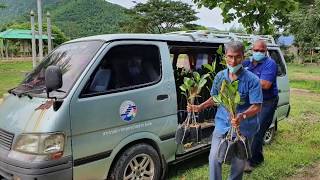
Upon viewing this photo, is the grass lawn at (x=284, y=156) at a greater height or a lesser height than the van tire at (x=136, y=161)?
lesser

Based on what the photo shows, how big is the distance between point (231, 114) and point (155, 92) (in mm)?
1335

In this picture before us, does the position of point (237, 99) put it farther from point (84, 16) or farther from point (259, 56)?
point (84, 16)

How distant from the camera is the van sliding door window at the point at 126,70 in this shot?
15.4 ft

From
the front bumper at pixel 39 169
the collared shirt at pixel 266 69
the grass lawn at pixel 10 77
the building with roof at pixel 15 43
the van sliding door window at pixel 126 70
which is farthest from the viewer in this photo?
the building with roof at pixel 15 43

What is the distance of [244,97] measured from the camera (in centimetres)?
424

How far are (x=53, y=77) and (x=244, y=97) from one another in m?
1.89

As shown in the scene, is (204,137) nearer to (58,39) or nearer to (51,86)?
(51,86)

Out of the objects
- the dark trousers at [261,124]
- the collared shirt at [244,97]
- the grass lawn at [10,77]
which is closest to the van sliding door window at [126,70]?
the collared shirt at [244,97]

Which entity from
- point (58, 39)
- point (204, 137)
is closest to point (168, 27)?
point (58, 39)

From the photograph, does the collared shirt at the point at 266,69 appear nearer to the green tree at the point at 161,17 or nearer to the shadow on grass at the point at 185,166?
the shadow on grass at the point at 185,166

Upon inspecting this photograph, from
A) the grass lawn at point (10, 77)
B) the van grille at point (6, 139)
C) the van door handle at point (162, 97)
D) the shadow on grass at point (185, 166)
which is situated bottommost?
the grass lawn at point (10, 77)

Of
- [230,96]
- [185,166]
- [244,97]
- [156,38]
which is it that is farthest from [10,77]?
[230,96]

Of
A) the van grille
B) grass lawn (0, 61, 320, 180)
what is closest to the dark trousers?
grass lawn (0, 61, 320, 180)

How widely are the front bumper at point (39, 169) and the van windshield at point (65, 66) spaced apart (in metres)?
0.69
